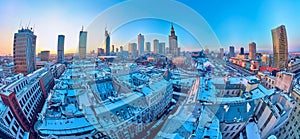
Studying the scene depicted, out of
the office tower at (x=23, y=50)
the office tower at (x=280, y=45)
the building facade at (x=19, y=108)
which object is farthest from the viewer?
the office tower at (x=280, y=45)

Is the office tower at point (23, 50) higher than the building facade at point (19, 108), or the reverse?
the office tower at point (23, 50)

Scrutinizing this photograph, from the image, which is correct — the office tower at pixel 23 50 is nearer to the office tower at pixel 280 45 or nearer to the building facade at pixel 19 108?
the building facade at pixel 19 108

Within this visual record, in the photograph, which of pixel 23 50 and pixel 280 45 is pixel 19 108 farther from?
pixel 280 45

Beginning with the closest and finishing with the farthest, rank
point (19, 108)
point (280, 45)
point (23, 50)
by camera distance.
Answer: point (19, 108) → point (23, 50) → point (280, 45)

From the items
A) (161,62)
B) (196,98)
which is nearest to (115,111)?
(196,98)

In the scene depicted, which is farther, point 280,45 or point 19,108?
point 280,45

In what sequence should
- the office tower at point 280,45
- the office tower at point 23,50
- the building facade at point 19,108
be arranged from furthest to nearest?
the office tower at point 280,45 < the office tower at point 23,50 < the building facade at point 19,108

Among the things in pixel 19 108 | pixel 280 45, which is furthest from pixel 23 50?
pixel 280 45

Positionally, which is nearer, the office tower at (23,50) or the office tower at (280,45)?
the office tower at (23,50)

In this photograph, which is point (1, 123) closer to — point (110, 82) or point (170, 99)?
point (110, 82)

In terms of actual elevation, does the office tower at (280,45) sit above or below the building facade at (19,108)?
above

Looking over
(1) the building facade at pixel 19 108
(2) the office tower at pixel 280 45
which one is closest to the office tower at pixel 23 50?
(1) the building facade at pixel 19 108
